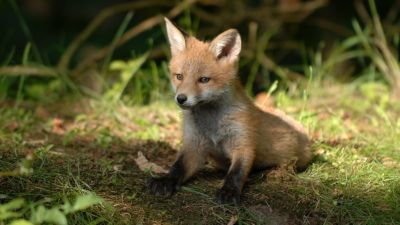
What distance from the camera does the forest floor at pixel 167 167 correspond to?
392 centimetres

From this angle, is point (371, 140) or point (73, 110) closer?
point (371, 140)

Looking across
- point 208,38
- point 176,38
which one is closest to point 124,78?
point 208,38

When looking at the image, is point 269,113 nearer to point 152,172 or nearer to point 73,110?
point 152,172

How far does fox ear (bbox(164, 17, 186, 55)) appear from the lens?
4.61m

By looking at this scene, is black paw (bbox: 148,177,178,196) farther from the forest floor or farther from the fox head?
the fox head

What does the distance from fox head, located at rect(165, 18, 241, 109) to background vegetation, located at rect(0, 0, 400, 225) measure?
0.69m

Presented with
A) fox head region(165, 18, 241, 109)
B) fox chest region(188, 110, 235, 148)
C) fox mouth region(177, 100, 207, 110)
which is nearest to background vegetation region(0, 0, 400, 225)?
fox chest region(188, 110, 235, 148)

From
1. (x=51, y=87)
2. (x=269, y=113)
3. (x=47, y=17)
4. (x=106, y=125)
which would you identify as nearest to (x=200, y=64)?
(x=269, y=113)

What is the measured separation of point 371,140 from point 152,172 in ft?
7.25

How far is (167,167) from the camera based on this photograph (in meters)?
4.89

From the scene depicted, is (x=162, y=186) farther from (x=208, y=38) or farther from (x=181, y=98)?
(x=208, y=38)

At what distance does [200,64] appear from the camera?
4.37 metres

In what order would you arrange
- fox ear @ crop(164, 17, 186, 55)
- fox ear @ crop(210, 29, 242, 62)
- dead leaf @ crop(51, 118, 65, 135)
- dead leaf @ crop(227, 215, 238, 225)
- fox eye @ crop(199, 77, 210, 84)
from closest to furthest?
dead leaf @ crop(227, 215, 238, 225) < fox eye @ crop(199, 77, 210, 84) < fox ear @ crop(210, 29, 242, 62) < fox ear @ crop(164, 17, 186, 55) < dead leaf @ crop(51, 118, 65, 135)

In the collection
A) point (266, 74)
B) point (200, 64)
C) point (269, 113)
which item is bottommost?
point (266, 74)
